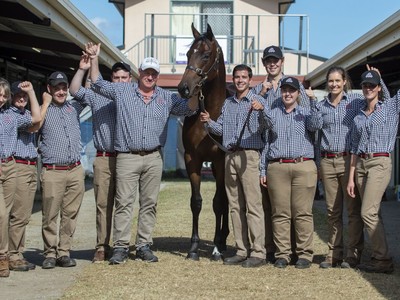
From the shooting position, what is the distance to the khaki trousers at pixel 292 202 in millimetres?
7008

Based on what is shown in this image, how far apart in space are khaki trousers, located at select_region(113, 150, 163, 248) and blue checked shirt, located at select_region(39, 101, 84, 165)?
0.48 meters

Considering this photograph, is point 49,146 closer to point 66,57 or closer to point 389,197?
point 66,57

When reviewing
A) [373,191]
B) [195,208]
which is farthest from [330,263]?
[195,208]

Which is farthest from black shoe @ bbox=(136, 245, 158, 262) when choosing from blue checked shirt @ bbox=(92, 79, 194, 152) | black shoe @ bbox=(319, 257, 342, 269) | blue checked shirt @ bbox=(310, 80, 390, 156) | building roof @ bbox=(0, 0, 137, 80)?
building roof @ bbox=(0, 0, 137, 80)

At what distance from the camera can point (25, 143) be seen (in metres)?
6.93

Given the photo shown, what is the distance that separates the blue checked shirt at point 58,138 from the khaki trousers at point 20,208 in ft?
0.70

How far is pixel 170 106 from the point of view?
742 cm

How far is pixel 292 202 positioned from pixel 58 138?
7.78 ft

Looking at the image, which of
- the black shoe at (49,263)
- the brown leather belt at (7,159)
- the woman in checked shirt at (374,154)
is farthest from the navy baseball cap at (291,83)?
the black shoe at (49,263)

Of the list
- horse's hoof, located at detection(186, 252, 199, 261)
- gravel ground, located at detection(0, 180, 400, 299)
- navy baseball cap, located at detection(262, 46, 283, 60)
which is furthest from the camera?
horse's hoof, located at detection(186, 252, 199, 261)

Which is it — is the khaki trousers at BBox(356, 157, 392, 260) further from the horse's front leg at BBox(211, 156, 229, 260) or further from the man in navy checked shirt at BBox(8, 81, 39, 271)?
the man in navy checked shirt at BBox(8, 81, 39, 271)

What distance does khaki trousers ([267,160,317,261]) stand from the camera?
23.0 ft

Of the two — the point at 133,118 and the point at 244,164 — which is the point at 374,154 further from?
the point at 133,118

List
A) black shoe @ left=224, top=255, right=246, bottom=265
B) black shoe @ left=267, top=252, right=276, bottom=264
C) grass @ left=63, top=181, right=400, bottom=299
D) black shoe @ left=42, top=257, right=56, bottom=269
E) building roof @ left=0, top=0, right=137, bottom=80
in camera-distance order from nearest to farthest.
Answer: grass @ left=63, top=181, right=400, bottom=299
black shoe @ left=42, top=257, right=56, bottom=269
black shoe @ left=224, top=255, right=246, bottom=265
black shoe @ left=267, top=252, right=276, bottom=264
building roof @ left=0, top=0, right=137, bottom=80
